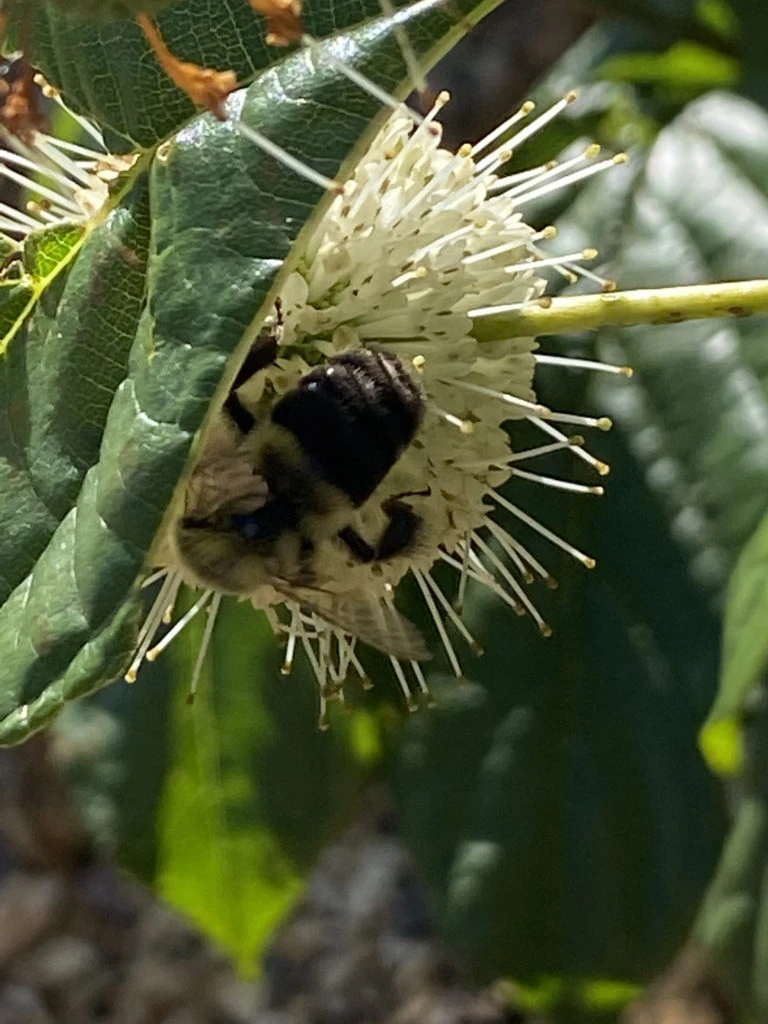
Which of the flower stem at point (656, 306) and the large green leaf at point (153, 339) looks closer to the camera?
the large green leaf at point (153, 339)

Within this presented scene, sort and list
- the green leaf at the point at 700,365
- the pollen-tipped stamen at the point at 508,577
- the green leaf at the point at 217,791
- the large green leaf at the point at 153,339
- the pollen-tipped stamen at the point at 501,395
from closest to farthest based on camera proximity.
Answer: the large green leaf at the point at 153,339 → the pollen-tipped stamen at the point at 501,395 → the pollen-tipped stamen at the point at 508,577 → the green leaf at the point at 700,365 → the green leaf at the point at 217,791

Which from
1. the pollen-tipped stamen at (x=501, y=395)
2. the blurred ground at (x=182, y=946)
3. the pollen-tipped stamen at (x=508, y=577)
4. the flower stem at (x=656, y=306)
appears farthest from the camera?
the blurred ground at (x=182, y=946)

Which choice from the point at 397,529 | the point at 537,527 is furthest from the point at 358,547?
the point at 537,527

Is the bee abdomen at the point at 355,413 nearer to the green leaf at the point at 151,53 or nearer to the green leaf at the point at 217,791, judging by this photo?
the green leaf at the point at 151,53

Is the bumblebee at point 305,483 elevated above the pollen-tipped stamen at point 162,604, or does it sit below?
above

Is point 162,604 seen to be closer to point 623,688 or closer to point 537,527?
point 537,527

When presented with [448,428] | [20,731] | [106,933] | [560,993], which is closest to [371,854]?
[106,933]

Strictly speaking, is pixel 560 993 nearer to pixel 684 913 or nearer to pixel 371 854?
pixel 684 913

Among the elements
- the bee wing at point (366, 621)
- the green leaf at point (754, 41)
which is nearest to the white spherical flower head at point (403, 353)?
the bee wing at point (366, 621)
